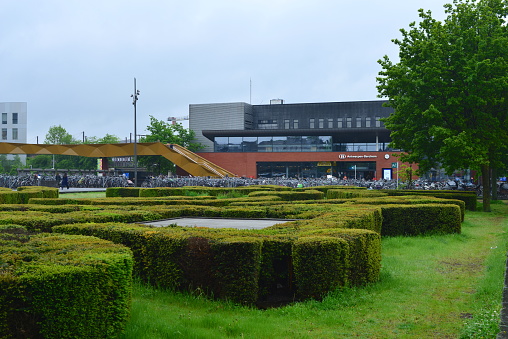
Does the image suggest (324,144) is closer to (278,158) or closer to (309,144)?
(309,144)

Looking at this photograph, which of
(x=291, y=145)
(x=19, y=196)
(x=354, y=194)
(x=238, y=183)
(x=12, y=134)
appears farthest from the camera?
(x=12, y=134)

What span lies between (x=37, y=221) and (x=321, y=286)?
208 inches

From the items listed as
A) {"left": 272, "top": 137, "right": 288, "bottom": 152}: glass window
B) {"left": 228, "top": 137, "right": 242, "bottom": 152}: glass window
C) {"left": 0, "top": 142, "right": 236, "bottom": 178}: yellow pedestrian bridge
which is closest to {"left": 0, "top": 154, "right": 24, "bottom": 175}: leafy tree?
{"left": 0, "top": 142, "right": 236, "bottom": 178}: yellow pedestrian bridge

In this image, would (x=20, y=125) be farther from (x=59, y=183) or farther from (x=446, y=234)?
(x=446, y=234)

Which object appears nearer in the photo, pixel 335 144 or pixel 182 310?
pixel 182 310

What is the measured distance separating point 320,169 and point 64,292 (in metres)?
55.3

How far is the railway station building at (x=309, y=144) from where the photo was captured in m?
58.2

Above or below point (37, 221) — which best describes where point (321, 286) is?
below

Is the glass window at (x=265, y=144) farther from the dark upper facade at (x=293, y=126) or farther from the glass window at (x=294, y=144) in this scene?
the glass window at (x=294, y=144)

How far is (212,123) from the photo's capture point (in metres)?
68.2

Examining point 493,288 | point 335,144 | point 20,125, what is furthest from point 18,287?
point 20,125

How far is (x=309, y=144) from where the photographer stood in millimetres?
59906

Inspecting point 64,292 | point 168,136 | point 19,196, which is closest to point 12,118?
point 168,136

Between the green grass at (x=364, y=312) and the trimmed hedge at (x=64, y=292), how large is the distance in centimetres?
42
